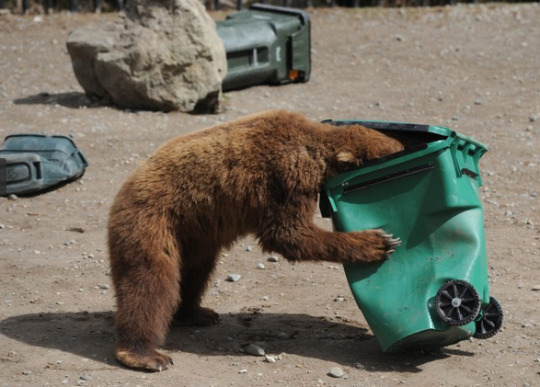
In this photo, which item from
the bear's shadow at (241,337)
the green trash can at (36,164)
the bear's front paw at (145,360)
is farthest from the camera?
the green trash can at (36,164)

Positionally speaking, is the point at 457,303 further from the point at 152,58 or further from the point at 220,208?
the point at 152,58

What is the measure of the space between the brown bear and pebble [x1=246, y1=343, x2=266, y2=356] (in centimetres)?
60

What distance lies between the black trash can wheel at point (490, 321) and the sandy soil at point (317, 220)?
0.47ft

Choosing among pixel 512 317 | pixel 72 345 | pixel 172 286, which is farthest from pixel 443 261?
pixel 72 345

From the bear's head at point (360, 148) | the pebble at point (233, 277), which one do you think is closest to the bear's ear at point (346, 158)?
the bear's head at point (360, 148)

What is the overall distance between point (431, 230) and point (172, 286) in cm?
Answer: 174

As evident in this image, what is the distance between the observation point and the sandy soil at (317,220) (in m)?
5.75

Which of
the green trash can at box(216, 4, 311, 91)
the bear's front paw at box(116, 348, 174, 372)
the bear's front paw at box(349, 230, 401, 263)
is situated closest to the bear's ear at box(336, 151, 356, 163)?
the bear's front paw at box(349, 230, 401, 263)

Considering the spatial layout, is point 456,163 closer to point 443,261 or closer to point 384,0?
point 443,261

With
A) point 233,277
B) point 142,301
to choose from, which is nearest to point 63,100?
point 233,277

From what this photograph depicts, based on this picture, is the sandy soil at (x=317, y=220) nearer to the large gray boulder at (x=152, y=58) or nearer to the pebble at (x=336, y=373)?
the pebble at (x=336, y=373)

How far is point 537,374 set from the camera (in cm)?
556

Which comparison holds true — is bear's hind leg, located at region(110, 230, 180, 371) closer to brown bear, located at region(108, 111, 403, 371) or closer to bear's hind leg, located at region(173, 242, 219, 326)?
brown bear, located at region(108, 111, 403, 371)

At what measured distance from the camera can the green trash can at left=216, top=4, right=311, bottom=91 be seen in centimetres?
1255
